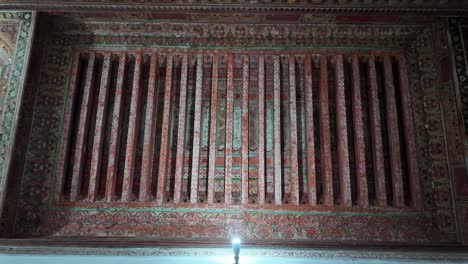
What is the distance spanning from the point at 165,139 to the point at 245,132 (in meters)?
1.36

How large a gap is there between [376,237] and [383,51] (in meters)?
3.23

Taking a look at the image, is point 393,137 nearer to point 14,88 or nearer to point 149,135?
point 149,135

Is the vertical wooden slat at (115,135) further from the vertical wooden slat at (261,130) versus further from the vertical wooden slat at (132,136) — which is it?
the vertical wooden slat at (261,130)

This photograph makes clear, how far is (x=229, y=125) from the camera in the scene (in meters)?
6.56

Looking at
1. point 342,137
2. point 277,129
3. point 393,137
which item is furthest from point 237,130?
point 393,137

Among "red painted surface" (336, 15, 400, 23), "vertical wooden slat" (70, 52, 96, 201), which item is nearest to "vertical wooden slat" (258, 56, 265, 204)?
"red painted surface" (336, 15, 400, 23)

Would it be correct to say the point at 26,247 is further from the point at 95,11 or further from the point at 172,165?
the point at 95,11

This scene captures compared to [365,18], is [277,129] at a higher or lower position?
lower

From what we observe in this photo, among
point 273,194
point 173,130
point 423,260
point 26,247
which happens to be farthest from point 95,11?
point 423,260

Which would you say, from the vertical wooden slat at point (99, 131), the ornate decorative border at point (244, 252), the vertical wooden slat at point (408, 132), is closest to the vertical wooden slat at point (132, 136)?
the vertical wooden slat at point (99, 131)

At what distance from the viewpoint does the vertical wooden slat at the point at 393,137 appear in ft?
20.3

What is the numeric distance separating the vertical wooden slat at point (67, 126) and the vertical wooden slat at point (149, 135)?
1.28m

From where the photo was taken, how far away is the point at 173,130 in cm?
684

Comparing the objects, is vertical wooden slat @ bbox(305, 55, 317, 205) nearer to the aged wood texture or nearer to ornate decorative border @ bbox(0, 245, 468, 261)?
the aged wood texture
